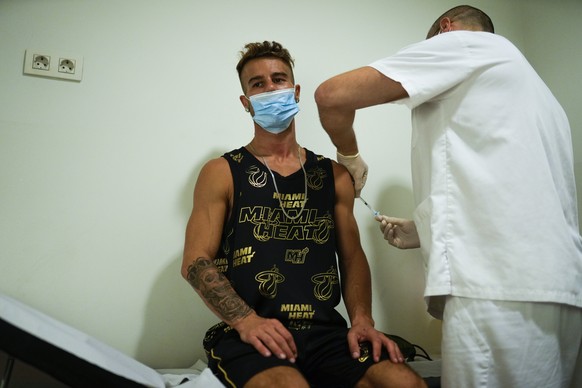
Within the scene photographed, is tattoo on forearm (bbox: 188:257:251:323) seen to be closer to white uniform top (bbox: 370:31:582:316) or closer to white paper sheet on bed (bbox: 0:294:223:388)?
white paper sheet on bed (bbox: 0:294:223:388)

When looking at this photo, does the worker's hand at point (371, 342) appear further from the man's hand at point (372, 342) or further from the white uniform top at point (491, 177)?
the white uniform top at point (491, 177)

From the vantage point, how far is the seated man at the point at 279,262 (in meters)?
0.97

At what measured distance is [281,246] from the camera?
117 cm

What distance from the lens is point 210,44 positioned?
5.17ft

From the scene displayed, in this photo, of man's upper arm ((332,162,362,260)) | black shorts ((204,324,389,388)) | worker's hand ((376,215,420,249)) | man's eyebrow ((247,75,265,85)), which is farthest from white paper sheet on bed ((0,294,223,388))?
man's eyebrow ((247,75,265,85))

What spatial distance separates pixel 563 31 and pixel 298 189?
4.90 feet

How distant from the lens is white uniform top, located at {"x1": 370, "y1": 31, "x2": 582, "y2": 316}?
2.78 feet

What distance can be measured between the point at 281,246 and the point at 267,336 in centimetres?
29

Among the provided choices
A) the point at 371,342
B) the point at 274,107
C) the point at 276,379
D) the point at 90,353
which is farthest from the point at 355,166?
the point at 90,353

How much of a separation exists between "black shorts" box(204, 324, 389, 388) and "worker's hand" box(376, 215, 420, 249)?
1.40ft

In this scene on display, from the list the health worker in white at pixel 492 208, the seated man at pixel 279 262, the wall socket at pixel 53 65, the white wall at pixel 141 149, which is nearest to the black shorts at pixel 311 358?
the seated man at pixel 279 262

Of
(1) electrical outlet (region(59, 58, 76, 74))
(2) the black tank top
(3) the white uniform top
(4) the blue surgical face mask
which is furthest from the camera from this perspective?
(1) electrical outlet (region(59, 58, 76, 74))

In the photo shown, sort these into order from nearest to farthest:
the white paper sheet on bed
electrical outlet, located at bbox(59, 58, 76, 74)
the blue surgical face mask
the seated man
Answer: the white paper sheet on bed
the seated man
the blue surgical face mask
electrical outlet, located at bbox(59, 58, 76, 74)

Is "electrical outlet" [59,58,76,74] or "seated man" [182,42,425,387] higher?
"electrical outlet" [59,58,76,74]
